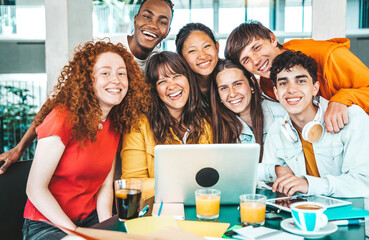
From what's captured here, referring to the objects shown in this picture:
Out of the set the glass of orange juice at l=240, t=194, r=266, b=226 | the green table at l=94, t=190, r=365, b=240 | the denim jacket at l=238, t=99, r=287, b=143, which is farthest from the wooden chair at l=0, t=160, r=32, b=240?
the denim jacket at l=238, t=99, r=287, b=143

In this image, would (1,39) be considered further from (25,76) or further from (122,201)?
(122,201)

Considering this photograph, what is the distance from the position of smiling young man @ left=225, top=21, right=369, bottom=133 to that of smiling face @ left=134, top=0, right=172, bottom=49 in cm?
68

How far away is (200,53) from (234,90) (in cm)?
40

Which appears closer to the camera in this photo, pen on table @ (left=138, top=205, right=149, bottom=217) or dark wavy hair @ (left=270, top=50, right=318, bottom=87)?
pen on table @ (left=138, top=205, right=149, bottom=217)

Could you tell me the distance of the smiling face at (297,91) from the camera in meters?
1.81

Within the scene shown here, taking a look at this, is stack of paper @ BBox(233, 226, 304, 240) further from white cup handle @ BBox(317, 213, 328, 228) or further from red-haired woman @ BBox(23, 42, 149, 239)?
red-haired woman @ BBox(23, 42, 149, 239)

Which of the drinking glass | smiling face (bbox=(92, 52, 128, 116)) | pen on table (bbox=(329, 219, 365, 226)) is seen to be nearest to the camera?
pen on table (bbox=(329, 219, 365, 226))

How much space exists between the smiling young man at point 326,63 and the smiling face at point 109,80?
3.10ft

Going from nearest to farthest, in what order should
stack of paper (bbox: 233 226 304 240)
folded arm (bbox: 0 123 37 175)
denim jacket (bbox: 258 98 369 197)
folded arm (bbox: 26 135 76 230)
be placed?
stack of paper (bbox: 233 226 304 240) < denim jacket (bbox: 258 98 369 197) < folded arm (bbox: 26 135 76 230) < folded arm (bbox: 0 123 37 175)

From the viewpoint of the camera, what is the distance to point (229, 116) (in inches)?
91.8

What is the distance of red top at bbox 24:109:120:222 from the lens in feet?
5.30

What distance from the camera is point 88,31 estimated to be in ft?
11.7

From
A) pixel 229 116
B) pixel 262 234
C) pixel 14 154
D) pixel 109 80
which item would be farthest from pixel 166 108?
Result: pixel 262 234

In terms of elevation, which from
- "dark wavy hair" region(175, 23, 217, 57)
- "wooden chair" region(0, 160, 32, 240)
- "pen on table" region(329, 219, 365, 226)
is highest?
"dark wavy hair" region(175, 23, 217, 57)
